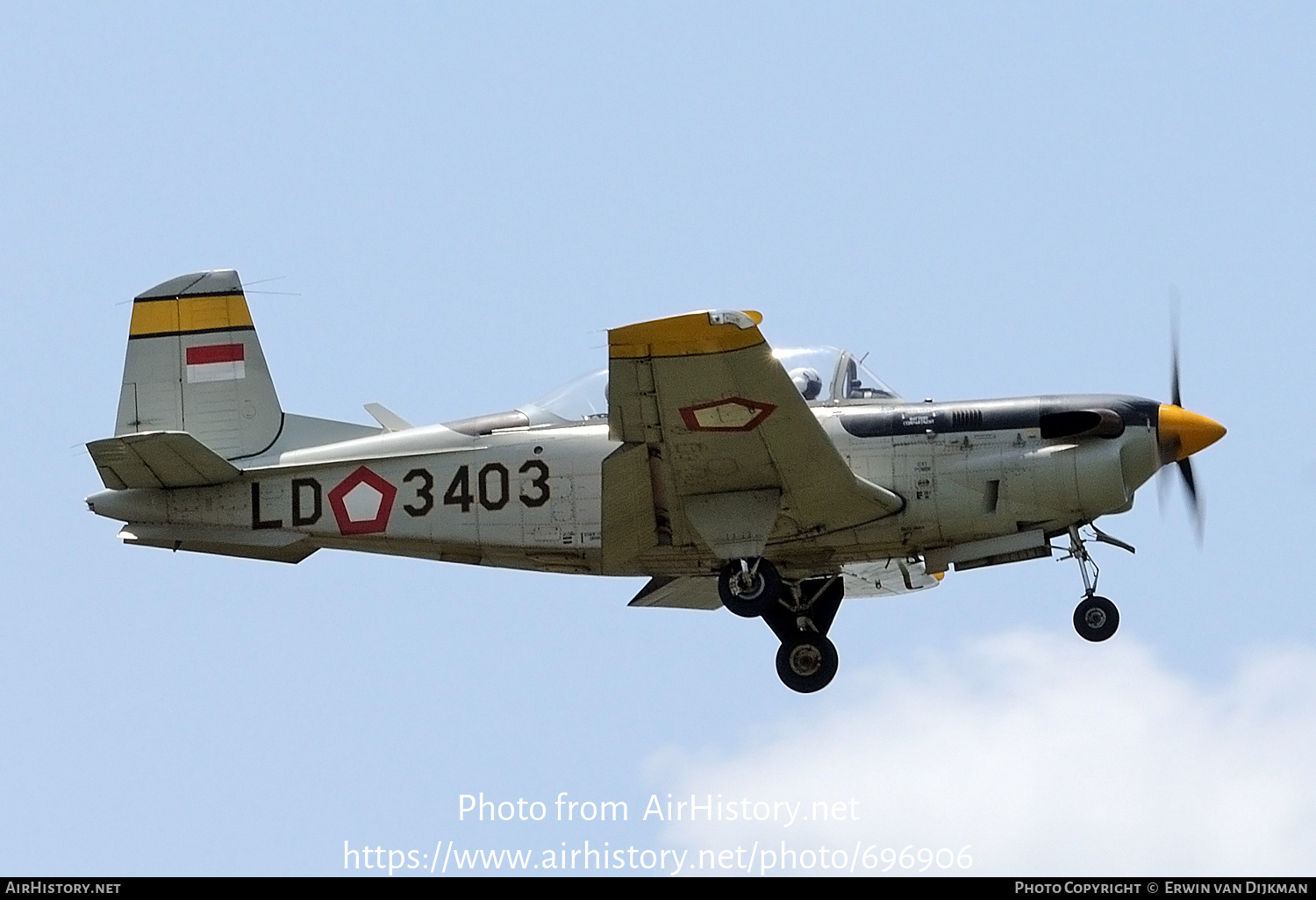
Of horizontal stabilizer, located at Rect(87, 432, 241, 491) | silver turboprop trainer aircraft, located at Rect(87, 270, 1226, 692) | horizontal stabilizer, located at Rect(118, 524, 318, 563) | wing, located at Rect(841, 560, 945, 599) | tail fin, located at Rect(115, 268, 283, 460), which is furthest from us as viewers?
wing, located at Rect(841, 560, 945, 599)

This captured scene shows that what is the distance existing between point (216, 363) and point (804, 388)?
19.0 ft

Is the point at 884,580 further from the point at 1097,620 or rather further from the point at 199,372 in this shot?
the point at 199,372

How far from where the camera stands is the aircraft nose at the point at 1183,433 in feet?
58.1

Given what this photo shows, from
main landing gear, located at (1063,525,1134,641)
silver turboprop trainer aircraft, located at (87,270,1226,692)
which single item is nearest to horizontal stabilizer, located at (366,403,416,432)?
silver turboprop trainer aircraft, located at (87,270,1226,692)

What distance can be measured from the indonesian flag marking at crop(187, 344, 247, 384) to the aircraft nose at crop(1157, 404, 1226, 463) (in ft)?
28.3

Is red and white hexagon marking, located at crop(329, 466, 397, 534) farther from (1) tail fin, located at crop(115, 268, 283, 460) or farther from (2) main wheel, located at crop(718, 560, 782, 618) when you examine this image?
(2) main wheel, located at crop(718, 560, 782, 618)

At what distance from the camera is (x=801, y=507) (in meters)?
17.8

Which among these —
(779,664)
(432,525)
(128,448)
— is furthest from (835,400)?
(128,448)

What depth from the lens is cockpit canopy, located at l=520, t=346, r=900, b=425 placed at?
18.2m

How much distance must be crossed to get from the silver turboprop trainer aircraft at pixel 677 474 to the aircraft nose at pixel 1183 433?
0.02m

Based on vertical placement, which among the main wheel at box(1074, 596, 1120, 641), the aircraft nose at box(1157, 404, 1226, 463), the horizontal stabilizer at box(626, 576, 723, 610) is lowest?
the horizontal stabilizer at box(626, 576, 723, 610)

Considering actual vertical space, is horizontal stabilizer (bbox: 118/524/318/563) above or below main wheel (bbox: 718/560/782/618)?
above

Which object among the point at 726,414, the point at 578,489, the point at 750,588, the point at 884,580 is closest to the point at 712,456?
the point at 726,414

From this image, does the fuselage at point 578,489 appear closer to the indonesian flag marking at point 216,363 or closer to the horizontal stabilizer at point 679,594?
the indonesian flag marking at point 216,363
